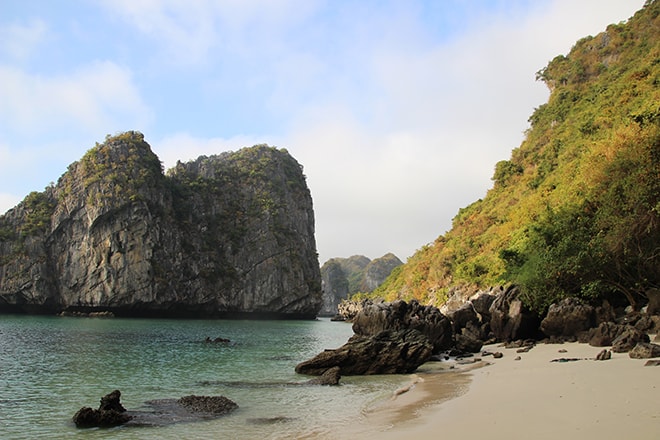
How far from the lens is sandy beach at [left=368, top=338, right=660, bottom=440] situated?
6680 millimetres

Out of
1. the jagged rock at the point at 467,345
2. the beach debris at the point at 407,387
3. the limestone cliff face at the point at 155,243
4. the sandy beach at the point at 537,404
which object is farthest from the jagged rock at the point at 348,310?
the sandy beach at the point at 537,404

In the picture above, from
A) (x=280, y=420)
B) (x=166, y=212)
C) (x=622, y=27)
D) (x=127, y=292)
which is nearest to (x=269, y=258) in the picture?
(x=166, y=212)

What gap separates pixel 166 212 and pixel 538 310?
246 feet

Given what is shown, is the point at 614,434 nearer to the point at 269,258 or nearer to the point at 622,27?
the point at 622,27

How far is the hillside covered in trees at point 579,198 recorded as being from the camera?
64.1 ft

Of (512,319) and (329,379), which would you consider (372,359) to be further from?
(512,319)

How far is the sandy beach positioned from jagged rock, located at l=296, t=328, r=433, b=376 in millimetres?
2395

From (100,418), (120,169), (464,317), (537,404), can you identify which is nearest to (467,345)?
(464,317)

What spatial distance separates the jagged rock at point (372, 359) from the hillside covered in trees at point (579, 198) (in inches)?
343

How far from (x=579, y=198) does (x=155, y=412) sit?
24.1 m

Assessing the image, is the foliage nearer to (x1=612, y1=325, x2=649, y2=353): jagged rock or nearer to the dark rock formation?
the dark rock formation

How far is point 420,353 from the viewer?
1745 centimetres

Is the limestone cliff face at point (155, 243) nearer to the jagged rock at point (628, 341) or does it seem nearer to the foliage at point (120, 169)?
the foliage at point (120, 169)

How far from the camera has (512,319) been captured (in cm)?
2477
